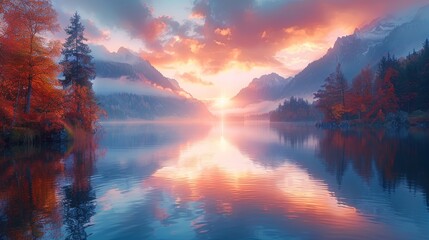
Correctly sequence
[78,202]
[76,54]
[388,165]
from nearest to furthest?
[78,202]
[388,165]
[76,54]

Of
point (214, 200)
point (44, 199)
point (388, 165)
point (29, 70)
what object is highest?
point (29, 70)

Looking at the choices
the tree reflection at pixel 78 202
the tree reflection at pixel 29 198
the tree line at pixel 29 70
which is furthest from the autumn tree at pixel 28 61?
the tree reflection at pixel 78 202

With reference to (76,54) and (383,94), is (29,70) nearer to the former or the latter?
(76,54)

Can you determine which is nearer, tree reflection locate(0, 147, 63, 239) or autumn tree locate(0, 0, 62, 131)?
tree reflection locate(0, 147, 63, 239)

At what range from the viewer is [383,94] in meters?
109

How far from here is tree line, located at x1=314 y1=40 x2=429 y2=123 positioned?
107 m

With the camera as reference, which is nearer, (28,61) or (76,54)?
(28,61)

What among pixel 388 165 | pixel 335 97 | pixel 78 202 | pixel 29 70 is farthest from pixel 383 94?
pixel 78 202

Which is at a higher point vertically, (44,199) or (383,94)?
(383,94)

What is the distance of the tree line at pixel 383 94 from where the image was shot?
4200 inches

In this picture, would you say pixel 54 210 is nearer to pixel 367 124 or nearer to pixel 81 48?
pixel 81 48

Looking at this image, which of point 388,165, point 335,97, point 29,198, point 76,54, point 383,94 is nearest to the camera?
point 29,198

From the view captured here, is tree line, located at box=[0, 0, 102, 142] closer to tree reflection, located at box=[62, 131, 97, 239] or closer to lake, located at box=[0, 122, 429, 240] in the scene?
lake, located at box=[0, 122, 429, 240]

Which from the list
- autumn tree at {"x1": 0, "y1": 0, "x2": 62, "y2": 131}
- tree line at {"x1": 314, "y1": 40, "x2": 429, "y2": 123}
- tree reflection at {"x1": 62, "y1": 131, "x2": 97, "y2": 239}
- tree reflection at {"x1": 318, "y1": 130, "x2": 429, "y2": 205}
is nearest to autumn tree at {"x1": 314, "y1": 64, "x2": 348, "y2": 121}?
tree line at {"x1": 314, "y1": 40, "x2": 429, "y2": 123}
